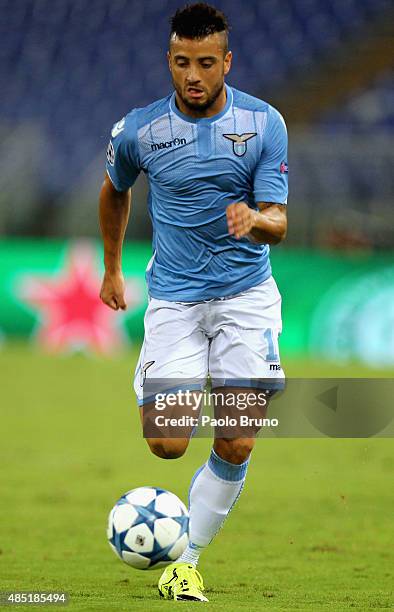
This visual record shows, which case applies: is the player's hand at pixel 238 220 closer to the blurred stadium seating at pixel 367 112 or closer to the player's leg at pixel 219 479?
the player's leg at pixel 219 479

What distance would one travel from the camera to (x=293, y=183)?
603 inches

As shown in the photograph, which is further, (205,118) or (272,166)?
(205,118)

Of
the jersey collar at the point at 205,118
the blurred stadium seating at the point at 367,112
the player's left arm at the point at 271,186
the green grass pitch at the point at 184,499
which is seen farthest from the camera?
the blurred stadium seating at the point at 367,112

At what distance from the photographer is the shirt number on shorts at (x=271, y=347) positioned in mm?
4957

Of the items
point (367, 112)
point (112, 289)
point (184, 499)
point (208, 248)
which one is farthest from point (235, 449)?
point (367, 112)

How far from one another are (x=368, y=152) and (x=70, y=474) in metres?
8.11

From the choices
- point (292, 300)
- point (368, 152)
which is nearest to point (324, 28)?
point (368, 152)

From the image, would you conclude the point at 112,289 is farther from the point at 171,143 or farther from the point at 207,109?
the point at 207,109

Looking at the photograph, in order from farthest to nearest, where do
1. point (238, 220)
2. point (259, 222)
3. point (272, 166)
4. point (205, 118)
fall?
point (205, 118) → point (272, 166) → point (259, 222) → point (238, 220)

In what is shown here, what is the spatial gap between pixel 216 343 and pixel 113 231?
0.75m

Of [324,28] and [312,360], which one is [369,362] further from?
[324,28]

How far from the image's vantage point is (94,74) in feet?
55.0

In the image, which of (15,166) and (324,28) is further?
(324,28)

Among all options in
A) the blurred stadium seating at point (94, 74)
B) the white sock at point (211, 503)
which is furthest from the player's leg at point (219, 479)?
the blurred stadium seating at point (94, 74)
